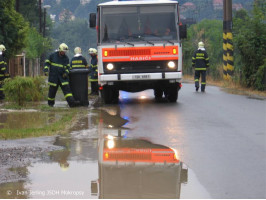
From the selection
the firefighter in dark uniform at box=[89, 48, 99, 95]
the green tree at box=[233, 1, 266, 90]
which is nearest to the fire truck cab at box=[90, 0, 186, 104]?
the firefighter in dark uniform at box=[89, 48, 99, 95]

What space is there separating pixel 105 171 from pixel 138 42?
32.8ft

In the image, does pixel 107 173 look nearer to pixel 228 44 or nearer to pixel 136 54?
pixel 136 54

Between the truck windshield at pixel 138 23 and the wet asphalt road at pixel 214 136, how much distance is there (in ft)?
6.18

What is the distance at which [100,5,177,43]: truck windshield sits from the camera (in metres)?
17.4

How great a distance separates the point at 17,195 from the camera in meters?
6.47

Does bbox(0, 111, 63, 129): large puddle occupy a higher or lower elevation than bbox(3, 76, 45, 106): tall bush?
lower

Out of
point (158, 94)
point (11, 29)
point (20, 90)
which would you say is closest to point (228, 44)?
point (158, 94)

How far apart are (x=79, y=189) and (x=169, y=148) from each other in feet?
10.00

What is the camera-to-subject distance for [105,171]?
7.70 m

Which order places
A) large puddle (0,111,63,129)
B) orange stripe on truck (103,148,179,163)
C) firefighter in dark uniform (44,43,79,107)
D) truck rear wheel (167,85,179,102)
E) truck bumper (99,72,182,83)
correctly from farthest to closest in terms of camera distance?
truck rear wheel (167,85,179,102)
truck bumper (99,72,182,83)
firefighter in dark uniform (44,43,79,107)
large puddle (0,111,63,129)
orange stripe on truck (103,148,179,163)

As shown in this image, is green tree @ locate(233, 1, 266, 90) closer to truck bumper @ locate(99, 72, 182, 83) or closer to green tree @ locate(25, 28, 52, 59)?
truck bumper @ locate(99, 72, 182, 83)

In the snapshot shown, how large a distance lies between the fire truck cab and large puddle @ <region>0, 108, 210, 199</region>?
682 centimetres

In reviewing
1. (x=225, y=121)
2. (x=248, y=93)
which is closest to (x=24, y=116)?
(x=225, y=121)

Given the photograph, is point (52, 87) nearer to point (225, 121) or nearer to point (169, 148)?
point (225, 121)
